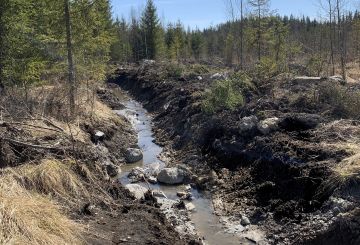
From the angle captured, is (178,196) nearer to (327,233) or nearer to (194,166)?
(194,166)

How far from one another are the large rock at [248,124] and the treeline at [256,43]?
6788 millimetres

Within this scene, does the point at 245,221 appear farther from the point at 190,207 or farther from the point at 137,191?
the point at 137,191

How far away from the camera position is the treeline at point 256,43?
29.2m

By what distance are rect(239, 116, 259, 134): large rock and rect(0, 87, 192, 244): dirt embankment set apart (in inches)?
192

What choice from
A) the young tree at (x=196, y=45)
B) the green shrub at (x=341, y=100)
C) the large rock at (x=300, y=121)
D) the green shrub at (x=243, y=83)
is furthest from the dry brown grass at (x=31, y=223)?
the young tree at (x=196, y=45)

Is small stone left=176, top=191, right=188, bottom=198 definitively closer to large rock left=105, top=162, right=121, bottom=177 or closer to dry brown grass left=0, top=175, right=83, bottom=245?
large rock left=105, top=162, right=121, bottom=177

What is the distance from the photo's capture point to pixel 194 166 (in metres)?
14.5

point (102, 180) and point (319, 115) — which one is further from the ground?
point (319, 115)

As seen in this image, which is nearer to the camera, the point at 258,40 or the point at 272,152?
the point at 272,152

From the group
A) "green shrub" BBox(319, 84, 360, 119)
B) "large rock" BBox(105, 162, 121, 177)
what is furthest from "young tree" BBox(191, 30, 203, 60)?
"large rock" BBox(105, 162, 121, 177)

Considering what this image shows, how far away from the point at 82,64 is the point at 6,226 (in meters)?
15.2

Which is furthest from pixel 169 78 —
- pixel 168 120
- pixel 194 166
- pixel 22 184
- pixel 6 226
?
pixel 6 226

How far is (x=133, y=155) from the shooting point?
1608cm

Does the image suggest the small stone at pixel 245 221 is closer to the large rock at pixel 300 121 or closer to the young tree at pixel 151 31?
the large rock at pixel 300 121
